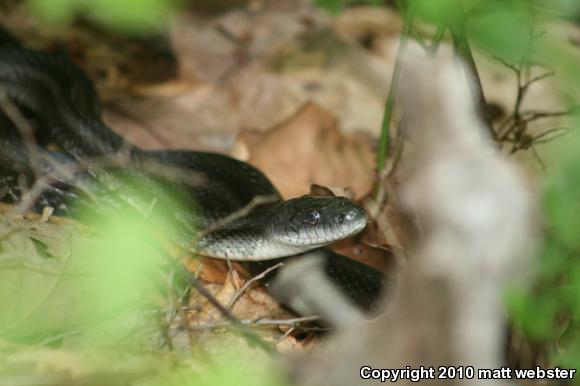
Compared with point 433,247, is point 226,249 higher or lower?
lower

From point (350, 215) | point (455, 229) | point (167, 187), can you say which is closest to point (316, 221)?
point (350, 215)

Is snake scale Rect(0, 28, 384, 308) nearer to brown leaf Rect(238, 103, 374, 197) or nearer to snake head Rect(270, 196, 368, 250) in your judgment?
snake head Rect(270, 196, 368, 250)

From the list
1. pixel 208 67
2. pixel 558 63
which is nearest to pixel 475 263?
pixel 558 63

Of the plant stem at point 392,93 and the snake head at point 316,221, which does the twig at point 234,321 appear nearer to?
the snake head at point 316,221

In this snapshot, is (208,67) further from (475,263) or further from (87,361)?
(475,263)

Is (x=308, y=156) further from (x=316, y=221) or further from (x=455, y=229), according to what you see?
(x=455, y=229)
